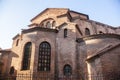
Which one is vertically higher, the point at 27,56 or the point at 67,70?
the point at 27,56

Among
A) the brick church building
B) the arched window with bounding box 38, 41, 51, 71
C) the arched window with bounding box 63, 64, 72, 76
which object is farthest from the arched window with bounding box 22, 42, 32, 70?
the arched window with bounding box 63, 64, 72, 76

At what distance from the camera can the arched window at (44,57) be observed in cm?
1630

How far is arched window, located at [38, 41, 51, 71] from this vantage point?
16.3 metres

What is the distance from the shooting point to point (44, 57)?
659 inches

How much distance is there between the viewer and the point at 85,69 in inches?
631

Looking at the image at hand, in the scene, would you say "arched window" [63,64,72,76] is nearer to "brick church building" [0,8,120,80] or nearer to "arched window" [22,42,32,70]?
"brick church building" [0,8,120,80]

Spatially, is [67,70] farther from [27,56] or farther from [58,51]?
[27,56]

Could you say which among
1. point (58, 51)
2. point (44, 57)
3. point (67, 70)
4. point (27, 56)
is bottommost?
point (67, 70)

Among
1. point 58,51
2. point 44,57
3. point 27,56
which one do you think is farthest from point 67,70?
point 27,56

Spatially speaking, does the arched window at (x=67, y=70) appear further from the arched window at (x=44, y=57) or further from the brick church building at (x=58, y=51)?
the arched window at (x=44, y=57)

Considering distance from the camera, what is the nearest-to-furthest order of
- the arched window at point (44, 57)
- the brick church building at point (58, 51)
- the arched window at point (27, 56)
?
the brick church building at point (58, 51) < the arched window at point (44, 57) < the arched window at point (27, 56)

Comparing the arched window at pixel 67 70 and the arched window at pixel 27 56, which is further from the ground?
the arched window at pixel 27 56

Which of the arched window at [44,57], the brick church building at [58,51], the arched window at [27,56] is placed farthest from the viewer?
the arched window at [27,56]

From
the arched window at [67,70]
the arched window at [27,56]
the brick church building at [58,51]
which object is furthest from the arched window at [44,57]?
the arched window at [67,70]
